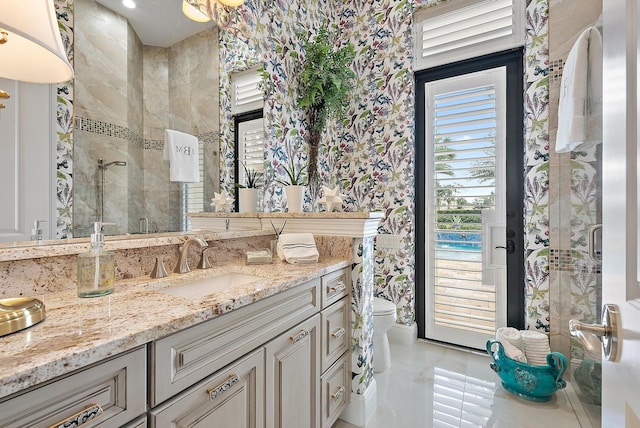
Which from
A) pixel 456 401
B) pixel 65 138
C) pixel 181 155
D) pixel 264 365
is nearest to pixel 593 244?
pixel 456 401

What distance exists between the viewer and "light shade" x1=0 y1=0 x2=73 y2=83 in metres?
0.68

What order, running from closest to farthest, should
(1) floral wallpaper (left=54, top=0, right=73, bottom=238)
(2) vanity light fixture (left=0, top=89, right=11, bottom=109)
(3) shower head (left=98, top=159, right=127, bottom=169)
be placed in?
1. (2) vanity light fixture (left=0, top=89, right=11, bottom=109)
2. (1) floral wallpaper (left=54, top=0, right=73, bottom=238)
3. (3) shower head (left=98, top=159, right=127, bottom=169)

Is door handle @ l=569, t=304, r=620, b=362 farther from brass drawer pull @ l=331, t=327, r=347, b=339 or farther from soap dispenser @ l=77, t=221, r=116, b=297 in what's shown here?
soap dispenser @ l=77, t=221, r=116, b=297

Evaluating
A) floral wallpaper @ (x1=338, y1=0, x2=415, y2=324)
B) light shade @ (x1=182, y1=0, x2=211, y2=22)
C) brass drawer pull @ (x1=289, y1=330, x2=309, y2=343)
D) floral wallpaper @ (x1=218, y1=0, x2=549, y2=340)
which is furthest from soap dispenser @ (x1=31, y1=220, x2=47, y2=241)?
floral wallpaper @ (x1=338, y1=0, x2=415, y2=324)

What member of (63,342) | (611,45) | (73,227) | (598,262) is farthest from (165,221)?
(598,262)

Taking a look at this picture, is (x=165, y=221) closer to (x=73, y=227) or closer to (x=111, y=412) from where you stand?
(x=73, y=227)

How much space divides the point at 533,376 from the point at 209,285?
1956 millimetres

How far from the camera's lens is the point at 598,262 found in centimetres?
164

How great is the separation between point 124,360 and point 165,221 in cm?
85

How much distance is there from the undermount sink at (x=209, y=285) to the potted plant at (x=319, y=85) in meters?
1.34

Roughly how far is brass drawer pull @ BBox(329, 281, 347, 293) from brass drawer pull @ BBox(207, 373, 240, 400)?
652mm

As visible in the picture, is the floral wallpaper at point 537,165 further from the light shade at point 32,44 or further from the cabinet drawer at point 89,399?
the light shade at point 32,44

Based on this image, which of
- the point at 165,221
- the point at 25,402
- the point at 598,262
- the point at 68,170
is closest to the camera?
the point at 25,402

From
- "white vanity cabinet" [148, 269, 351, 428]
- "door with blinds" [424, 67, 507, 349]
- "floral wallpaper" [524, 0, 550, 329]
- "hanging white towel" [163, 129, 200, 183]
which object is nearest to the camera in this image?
"white vanity cabinet" [148, 269, 351, 428]
